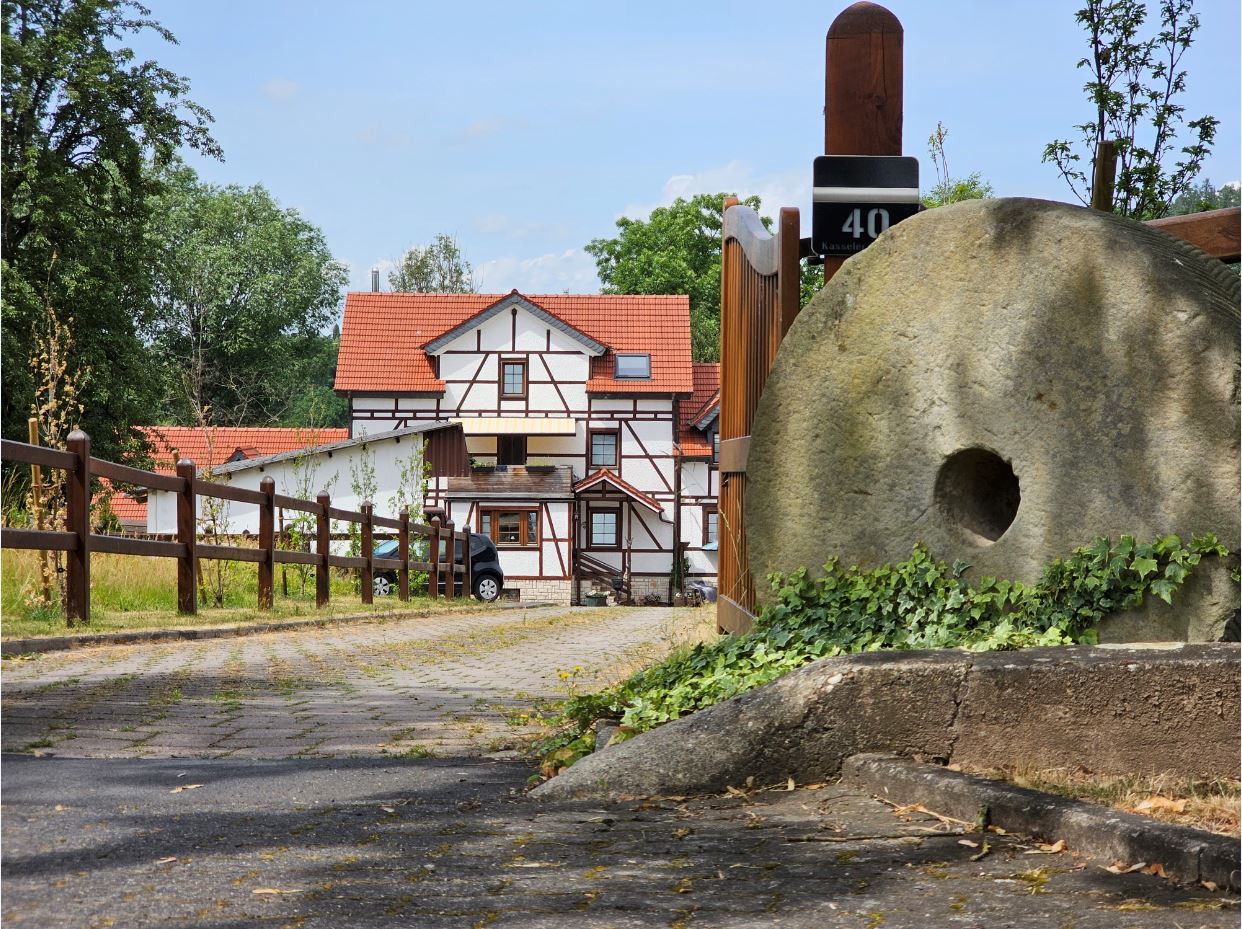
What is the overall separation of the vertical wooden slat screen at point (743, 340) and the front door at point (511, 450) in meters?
32.9

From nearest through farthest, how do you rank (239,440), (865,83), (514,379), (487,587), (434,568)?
1. (865,83)
2. (434,568)
3. (487,587)
4. (514,379)
5. (239,440)

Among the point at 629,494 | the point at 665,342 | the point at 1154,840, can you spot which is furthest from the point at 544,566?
the point at 1154,840

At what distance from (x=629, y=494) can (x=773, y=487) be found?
114 feet

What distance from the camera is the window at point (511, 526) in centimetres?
4016

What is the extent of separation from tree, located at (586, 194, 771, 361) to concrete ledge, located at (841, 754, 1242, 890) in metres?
48.4

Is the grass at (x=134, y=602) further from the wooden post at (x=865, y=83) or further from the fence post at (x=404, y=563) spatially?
the wooden post at (x=865, y=83)

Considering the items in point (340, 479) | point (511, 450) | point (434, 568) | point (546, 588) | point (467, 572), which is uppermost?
point (511, 450)

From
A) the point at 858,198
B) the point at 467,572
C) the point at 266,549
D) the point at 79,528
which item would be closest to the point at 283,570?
the point at 266,549

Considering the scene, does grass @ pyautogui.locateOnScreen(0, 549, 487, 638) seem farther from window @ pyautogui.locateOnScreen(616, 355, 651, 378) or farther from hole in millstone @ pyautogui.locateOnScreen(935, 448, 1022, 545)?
window @ pyautogui.locateOnScreen(616, 355, 651, 378)

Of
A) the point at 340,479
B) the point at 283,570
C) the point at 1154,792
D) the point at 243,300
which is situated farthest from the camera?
the point at 243,300

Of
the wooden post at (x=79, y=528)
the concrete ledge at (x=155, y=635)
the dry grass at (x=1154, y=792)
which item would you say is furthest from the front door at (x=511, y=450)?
the dry grass at (x=1154, y=792)

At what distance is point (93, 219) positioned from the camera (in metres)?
25.9

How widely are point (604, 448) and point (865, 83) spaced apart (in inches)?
1394

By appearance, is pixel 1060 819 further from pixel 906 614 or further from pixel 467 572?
pixel 467 572
